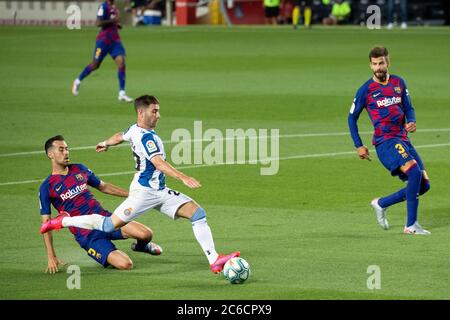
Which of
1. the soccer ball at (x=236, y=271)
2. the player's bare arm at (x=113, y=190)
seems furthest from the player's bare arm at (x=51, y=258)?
the soccer ball at (x=236, y=271)

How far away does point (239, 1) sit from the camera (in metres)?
56.8

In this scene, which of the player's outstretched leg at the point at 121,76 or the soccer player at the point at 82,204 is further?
the player's outstretched leg at the point at 121,76

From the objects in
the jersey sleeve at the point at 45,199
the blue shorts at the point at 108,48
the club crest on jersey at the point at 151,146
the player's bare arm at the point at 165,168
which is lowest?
the jersey sleeve at the point at 45,199

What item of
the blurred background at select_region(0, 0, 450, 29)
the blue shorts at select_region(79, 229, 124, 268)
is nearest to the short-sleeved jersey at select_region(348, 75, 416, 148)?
the blue shorts at select_region(79, 229, 124, 268)

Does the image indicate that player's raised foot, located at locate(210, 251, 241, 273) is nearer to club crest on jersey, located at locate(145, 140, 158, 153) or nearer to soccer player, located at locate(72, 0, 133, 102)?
club crest on jersey, located at locate(145, 140, 158, 153)

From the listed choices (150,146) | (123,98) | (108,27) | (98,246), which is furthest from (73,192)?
(108,27)

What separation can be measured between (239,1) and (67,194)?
44.5 metres

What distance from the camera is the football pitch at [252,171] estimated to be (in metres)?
12.1

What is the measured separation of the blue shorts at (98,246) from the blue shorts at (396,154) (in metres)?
3.76

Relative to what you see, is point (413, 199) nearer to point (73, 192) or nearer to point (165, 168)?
point (165, 168)

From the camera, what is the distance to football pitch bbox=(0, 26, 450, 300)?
1205 cm

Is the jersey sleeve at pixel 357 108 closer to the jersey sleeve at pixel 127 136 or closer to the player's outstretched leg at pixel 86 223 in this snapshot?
the jersey sleeve at pixel 127 136

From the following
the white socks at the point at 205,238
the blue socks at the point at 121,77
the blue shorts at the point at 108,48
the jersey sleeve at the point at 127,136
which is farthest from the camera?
the blue shorts at the point at 108,48

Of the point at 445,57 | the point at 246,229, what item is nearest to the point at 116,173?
the point at 246,229
